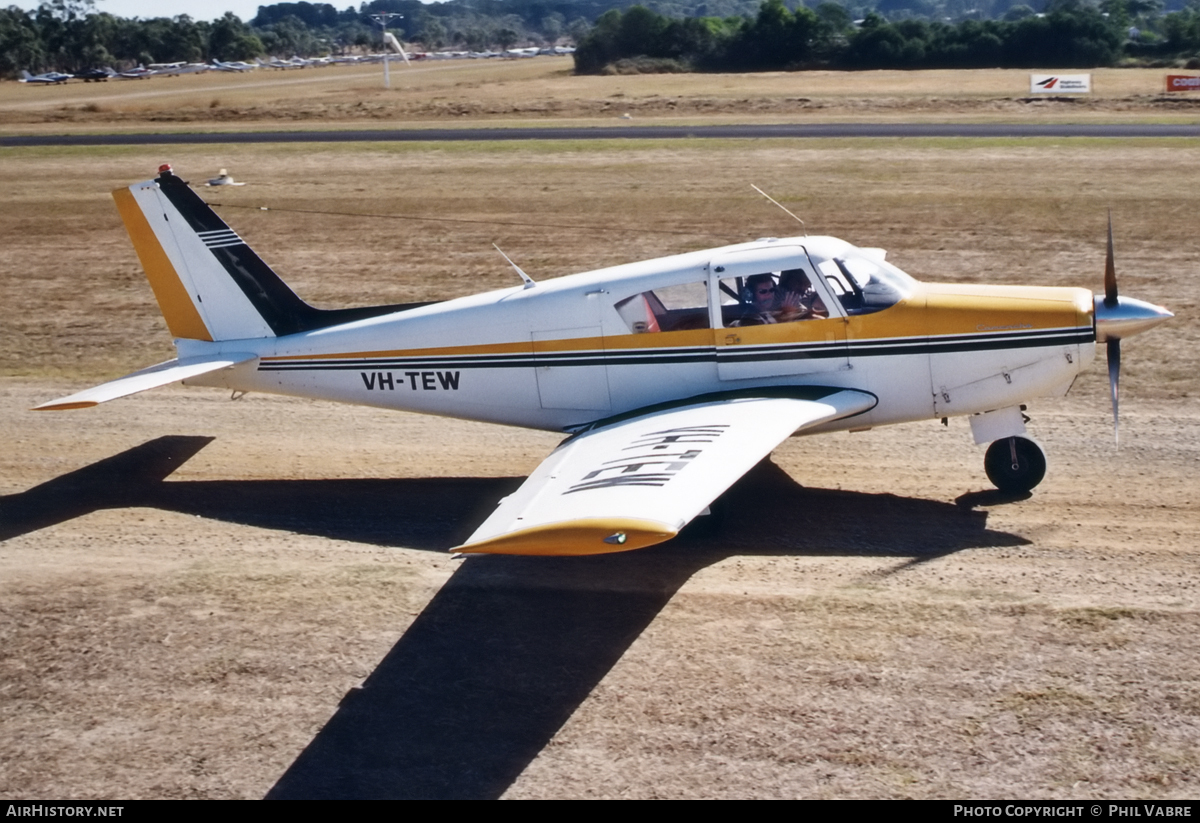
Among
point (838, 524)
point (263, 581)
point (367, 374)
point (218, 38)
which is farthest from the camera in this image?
point (218, 38)

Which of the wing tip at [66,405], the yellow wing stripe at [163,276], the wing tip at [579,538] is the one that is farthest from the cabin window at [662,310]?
the wing tip at [66,405]

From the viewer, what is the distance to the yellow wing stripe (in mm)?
12359

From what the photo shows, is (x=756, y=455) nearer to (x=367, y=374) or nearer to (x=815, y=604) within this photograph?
(x=815, y=604)

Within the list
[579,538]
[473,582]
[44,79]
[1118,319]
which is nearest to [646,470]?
[579,538]

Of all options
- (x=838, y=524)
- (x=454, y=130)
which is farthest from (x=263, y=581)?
(x=454, y=130)

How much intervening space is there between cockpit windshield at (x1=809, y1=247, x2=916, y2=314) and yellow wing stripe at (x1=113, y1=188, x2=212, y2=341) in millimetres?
6446

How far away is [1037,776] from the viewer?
692 centimetres

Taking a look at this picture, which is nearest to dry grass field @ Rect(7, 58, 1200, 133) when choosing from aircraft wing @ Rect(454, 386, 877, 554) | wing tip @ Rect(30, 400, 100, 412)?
aircraft wing @ Rect(454, 386, 877, 554)

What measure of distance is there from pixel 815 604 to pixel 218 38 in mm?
156501

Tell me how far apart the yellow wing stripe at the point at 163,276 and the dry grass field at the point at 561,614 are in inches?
63.8

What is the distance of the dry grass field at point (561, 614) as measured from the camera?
730cm

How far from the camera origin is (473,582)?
9906mm

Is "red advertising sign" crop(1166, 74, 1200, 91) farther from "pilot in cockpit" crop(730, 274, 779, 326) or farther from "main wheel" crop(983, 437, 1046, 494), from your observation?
"pilot in cockpit" crop(730, 274, 779, 326)

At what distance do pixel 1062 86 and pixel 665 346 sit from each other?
46068mm
